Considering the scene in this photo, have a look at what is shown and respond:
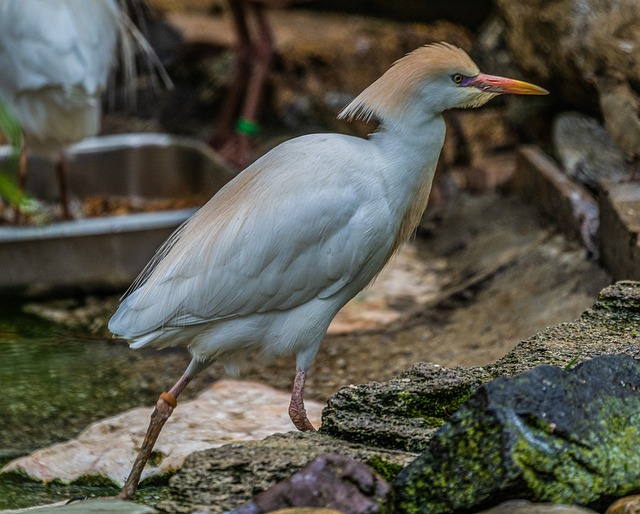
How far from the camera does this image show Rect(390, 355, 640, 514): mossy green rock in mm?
2383

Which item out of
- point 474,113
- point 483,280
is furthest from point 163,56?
point 483,280

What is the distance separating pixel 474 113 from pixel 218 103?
2.33m

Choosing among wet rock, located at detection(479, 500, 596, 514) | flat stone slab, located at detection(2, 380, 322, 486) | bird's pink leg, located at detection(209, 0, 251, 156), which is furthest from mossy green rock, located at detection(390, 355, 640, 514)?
bird's pink leg, located at detection(209, 0, 251, 156)

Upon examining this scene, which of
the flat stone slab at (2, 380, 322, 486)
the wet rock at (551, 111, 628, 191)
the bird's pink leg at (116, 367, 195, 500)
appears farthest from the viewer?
the wet rock at (551, 111, 628, 191)

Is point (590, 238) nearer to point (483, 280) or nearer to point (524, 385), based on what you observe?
point (483, 280)

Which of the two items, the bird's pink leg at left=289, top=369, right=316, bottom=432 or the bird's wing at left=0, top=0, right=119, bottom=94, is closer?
the bird's pink leg at left=289, top=369, right=316, bottom=432

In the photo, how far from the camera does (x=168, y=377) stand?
4.77m

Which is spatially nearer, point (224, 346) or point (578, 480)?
point (578, 480)

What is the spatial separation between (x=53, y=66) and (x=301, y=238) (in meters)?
2.92

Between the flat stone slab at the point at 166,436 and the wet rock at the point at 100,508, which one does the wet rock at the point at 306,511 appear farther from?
the flat stone slab at the point at 166,436

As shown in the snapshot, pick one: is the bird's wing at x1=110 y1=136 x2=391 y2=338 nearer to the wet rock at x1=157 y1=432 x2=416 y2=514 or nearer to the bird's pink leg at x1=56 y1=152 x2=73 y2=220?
the wet rock at x1=157 y1=432 x2=416 y2=514

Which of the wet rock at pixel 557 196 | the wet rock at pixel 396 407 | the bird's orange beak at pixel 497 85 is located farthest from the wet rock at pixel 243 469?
the wet rock at pixel 557 196

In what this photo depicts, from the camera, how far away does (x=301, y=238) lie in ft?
10.5

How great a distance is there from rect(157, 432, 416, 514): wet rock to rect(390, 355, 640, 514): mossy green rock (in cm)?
19
